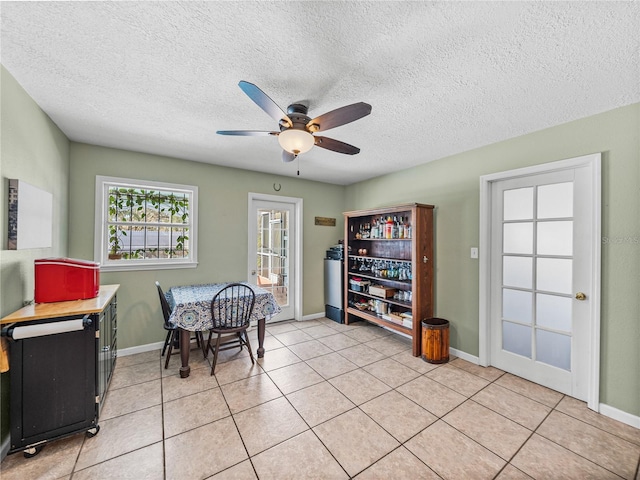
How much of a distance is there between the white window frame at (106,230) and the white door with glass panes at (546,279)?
3.70m

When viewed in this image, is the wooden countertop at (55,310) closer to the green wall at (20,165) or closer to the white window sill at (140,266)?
the green wall at (20,165)

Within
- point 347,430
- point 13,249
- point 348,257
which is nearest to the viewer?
point 13,249

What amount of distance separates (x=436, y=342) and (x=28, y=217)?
386 centimetres

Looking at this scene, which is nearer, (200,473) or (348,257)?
(200,473)

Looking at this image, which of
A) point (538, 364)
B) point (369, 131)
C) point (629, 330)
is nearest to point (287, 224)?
point (369, 131)

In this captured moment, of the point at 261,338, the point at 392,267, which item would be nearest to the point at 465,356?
the point at 392,267

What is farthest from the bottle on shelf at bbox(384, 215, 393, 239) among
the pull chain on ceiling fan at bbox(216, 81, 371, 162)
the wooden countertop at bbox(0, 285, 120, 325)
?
the wooden countertop at bbox(0, 285, 120, 325)

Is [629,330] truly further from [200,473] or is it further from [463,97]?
[200,473]

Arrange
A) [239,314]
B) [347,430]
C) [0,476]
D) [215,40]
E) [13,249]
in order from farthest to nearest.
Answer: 1. [239,314]
2. [347,430]
3. [13,249]
4. [0,476]
5. [215,40]

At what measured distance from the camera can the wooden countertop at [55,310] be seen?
175 cm

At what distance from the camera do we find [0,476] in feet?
5.35

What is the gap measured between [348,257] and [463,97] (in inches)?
114

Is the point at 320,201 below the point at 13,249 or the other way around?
the other way around

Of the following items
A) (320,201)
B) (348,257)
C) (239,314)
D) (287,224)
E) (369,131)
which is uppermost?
(369,131)
